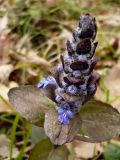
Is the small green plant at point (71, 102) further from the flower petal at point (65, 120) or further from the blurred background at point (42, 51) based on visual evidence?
the blurred background at point (42, 51)

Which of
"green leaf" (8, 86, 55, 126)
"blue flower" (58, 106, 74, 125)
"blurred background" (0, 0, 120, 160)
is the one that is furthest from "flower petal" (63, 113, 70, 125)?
"blurred background" (0, 0, 120, 160)

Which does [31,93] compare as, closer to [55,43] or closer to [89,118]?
[89,118]

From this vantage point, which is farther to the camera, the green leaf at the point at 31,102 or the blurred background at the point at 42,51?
the blurred background at the point at 42,51

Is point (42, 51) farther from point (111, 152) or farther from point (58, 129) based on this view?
point (58, 129)

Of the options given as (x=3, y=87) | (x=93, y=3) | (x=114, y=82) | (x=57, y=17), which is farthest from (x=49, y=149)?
(x=93, y=3)

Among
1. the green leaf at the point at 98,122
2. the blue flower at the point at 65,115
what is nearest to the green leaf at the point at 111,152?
the green leaf at the point at 98,122

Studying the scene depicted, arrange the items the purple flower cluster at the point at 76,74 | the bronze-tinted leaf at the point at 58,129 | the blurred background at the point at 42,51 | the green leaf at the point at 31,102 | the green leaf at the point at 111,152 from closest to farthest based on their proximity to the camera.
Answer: the purple flower cluster at the point at 76,74
the bronze-tinted leaf at the point at 58,129
the green leaf at the point at 31,102
the green leaf at the point at 111,152
the blurred background at the point at 42,51

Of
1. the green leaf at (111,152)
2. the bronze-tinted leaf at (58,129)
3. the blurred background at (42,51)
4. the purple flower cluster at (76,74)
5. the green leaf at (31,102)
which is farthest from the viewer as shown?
the blurred background at (42,51)
